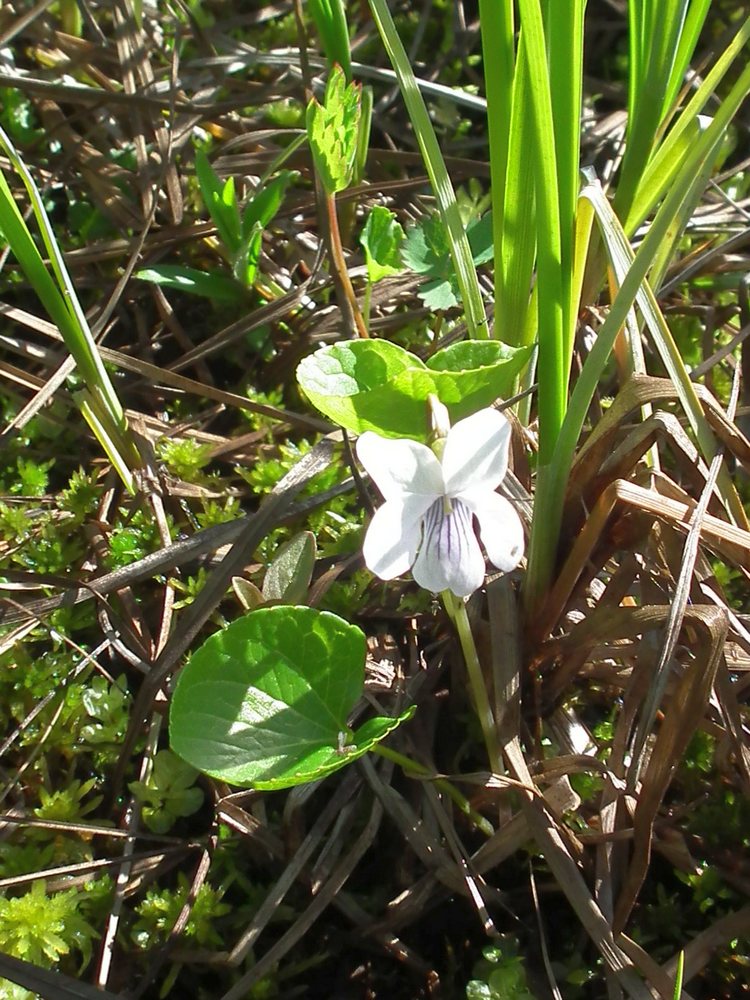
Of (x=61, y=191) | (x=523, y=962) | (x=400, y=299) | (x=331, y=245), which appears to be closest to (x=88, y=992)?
(x=523, y=962)

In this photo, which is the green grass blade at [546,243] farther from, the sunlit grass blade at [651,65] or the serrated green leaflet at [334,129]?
the serrated green leaflet at [334,129]

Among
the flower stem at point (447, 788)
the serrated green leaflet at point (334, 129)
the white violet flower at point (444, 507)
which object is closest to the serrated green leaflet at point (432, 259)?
the serrated green leaflet at point (334, 129)

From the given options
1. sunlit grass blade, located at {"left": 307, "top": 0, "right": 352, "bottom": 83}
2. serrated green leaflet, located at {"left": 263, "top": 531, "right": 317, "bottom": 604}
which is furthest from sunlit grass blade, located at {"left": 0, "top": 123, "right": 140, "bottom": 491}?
sunlit grass blade, located at {"left": 307, "top": 0, "right": 352, "bottom": 83}

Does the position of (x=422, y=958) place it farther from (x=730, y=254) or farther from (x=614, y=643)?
(x=730, y=254)

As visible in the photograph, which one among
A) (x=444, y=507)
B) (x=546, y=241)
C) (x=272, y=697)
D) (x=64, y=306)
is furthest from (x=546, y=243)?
(x=64, y=306)

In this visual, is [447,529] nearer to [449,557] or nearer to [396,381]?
[449,557]

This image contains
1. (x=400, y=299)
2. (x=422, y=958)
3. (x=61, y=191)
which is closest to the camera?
(x=422, y=958)
